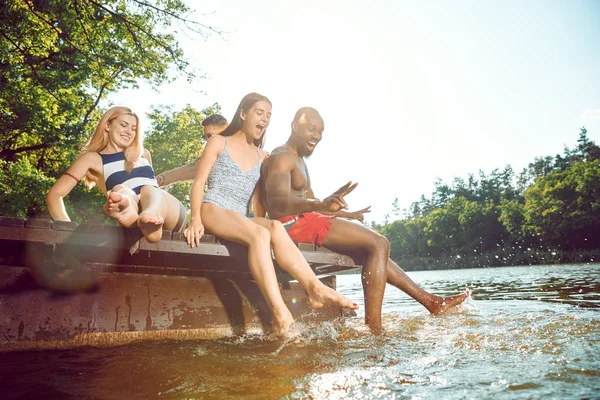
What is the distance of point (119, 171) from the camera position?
3475mm

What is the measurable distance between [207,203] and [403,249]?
106482 millimetres

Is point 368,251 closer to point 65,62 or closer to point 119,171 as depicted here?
point 119,171

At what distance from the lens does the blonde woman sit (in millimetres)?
3234

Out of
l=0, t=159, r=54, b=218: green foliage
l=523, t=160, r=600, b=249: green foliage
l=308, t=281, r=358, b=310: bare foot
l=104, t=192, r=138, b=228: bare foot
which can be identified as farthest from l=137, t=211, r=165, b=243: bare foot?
l=523, t=160, r=600, b=249: green foliage

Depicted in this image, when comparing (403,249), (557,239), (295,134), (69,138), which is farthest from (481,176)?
(295,134)

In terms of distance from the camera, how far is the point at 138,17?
11641 mm

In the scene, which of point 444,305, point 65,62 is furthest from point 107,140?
point 65,62

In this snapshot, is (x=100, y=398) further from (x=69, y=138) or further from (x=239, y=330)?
(x=69, y=138)

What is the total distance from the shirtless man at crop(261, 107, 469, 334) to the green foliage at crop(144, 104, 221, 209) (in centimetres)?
2208

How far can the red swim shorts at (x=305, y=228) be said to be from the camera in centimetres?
386

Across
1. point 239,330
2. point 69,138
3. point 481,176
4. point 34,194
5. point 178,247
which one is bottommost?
point 239,330

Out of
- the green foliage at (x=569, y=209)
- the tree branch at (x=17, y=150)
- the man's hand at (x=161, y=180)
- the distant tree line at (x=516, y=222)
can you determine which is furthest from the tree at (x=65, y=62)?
the green foliage at (x=569, y=209)

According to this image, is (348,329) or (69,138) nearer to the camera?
(348,329)

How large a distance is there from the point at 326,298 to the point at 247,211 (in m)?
1.22
